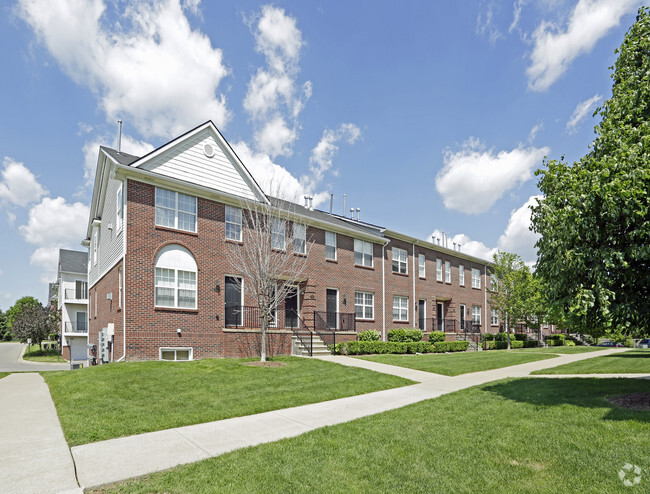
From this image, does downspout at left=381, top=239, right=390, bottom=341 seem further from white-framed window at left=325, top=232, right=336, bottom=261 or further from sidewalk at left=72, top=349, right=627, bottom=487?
sidewalk at left=72, top=349, right=627, bottom=487

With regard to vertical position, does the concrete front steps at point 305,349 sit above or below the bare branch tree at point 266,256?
below

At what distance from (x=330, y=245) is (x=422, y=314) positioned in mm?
9752

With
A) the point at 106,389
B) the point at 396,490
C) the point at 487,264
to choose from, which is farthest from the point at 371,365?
the point at 487,264

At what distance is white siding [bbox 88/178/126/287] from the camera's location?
16.0 metres

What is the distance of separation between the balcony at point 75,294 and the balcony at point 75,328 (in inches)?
77.9

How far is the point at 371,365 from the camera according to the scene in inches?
560

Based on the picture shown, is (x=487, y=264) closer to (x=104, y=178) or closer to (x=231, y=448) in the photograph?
(x=104, y=178)

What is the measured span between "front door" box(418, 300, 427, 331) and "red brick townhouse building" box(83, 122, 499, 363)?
3.43 metres

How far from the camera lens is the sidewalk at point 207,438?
15.3 feet

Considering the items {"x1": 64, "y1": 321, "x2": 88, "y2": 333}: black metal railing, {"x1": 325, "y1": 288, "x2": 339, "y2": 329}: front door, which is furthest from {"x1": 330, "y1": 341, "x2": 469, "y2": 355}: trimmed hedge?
{"x1": 64, "y1": 321, "x2": 88, "y2": 333}: black metal railing

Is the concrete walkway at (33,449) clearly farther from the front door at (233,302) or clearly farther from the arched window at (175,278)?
the front door at (233,302)

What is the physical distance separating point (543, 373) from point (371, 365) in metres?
5.44

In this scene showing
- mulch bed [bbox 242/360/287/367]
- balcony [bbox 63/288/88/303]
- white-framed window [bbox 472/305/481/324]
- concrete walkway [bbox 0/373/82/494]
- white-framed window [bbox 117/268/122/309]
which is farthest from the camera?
balcony [bbox 63/288/88/303]

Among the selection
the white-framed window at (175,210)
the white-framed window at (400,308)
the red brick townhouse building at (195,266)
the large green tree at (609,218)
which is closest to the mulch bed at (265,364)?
the red brick townhouse building at (195,266)
